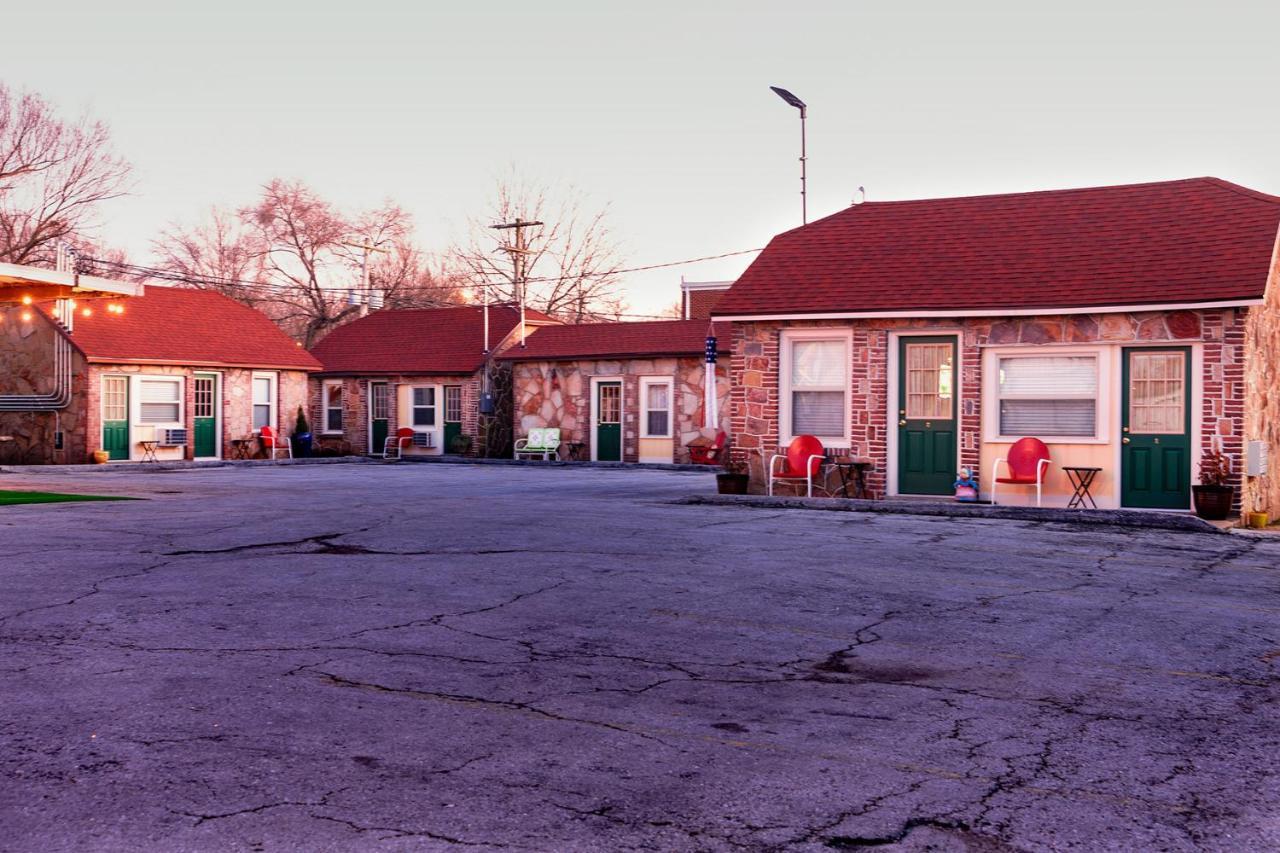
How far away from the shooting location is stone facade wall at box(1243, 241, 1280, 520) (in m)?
17.3

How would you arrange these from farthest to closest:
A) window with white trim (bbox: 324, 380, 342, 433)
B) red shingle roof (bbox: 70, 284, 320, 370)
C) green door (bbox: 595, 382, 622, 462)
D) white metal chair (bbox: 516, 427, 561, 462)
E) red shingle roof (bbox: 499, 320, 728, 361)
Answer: window with white trim (bbox: 324, 380, 342, 433) < white metal chair (bbox: 516, 427, 561, 462) < green door (bbox: 595, 382, 622, 462) < red shingle roof (bbox: 499, 320, 728, 361) < red shingle roof (bbox: 70, 284, 320, 370)

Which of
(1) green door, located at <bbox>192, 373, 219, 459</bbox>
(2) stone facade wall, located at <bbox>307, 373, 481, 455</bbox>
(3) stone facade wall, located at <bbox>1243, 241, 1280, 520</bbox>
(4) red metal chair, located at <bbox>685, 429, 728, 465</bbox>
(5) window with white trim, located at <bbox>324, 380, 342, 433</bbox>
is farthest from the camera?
(5) window with white trim, located at <bbox>324, 380, 342, 433</bbox>

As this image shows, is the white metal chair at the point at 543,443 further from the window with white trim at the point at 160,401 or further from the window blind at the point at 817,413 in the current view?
the window blind at the point at 817,413

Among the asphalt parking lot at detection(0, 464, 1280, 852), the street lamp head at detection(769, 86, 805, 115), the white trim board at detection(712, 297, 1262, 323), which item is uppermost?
the street lamp head at detection(769, 86, 805, 115)

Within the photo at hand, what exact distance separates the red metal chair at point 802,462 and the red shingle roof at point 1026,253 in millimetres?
2298

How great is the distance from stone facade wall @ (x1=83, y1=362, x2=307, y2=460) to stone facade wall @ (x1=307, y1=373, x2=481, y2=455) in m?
1.78

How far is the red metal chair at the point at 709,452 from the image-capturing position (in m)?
32.2

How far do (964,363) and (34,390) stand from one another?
85.3ft

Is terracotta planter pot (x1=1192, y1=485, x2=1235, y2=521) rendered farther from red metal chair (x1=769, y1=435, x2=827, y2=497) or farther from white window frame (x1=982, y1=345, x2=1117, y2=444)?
red metal chair (x1=769, y1=435, x2=827, y2=497)

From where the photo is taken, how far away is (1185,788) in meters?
4.79

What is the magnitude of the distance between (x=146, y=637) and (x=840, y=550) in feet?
23.9

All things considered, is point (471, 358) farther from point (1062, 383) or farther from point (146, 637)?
point (146, 637)

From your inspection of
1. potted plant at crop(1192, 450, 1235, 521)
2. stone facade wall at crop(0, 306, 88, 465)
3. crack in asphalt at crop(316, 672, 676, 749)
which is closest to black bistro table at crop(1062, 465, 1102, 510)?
potted plant at crop(1192, 450, 1235, 521)

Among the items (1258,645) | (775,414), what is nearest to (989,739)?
(1258,645)
